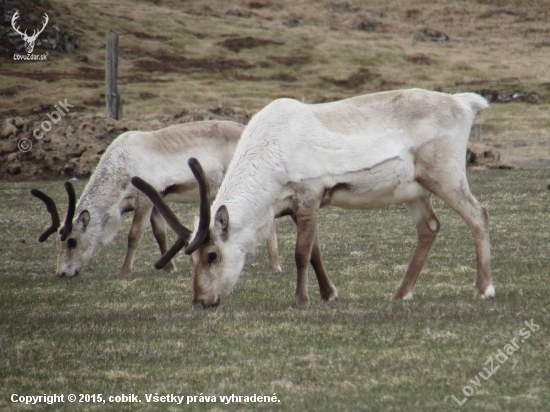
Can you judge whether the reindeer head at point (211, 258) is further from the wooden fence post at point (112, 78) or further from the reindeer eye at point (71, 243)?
the wooden fence post at point (112, 78)

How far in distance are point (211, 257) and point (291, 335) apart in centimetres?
157

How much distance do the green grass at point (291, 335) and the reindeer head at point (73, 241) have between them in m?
0.31

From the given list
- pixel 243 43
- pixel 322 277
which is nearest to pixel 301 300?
pixel 322 277

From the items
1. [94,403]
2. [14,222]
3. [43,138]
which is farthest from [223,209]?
[43,138]

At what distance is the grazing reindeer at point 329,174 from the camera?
848cm

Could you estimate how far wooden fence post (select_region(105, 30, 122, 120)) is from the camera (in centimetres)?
2792

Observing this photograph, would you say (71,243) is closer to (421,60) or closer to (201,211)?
(201,211)

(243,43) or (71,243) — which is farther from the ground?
(71,243)

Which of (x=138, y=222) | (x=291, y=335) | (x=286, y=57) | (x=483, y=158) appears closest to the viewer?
(x=291, y=335)

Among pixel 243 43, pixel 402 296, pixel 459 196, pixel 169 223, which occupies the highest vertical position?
pixel 459 196

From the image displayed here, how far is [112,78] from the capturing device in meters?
28.3

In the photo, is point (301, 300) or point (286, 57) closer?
point (301, 300)

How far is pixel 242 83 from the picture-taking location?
2527 inches

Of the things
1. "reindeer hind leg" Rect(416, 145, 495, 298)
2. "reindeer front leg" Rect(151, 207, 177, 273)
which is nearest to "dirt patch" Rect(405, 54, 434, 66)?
"reindeer front leg" Rect(151, 207, 177, 273)
